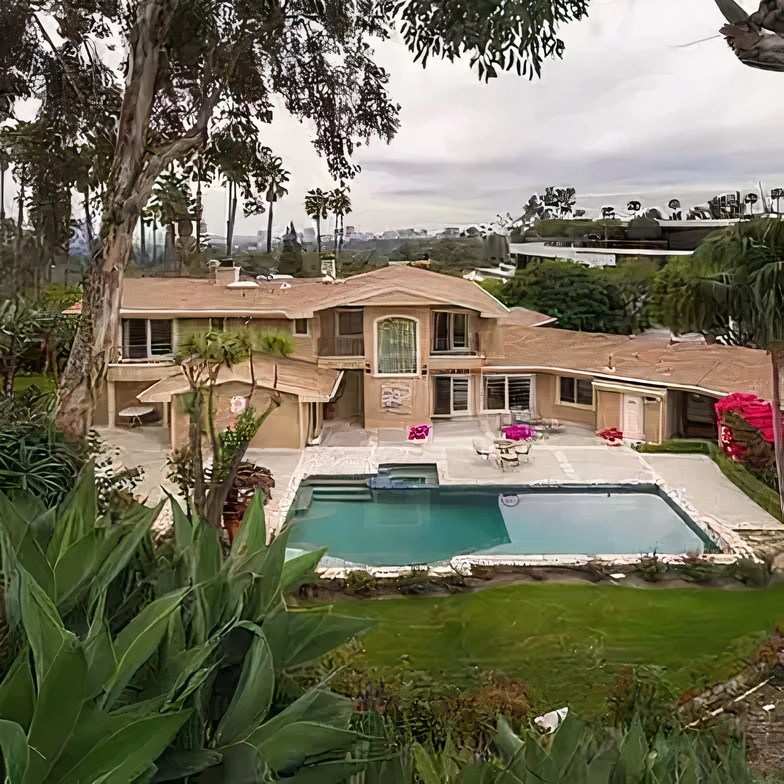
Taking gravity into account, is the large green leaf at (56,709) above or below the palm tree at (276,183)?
below

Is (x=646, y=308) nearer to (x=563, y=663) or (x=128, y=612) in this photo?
(x=563, y=663)

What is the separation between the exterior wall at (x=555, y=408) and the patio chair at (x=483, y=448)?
0.16m

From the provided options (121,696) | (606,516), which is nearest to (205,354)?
(606,516)

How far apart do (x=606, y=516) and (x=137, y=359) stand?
4.17 feet

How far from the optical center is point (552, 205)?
6.97 ft

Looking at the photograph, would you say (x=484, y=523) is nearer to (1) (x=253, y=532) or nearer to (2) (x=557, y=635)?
(2) (x=557, y=635)

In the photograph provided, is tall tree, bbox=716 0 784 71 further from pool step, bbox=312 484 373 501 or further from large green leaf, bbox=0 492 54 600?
large green leaf, bbox=0 492 54 600

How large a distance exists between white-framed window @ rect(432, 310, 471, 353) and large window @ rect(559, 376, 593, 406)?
266 millimetres

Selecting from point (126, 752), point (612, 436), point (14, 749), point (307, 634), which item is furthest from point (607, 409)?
point (14, 749)

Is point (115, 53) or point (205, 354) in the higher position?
point (115, 53)

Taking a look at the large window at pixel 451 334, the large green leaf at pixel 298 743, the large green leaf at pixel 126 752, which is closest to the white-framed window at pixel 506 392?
the large window at pixel 451 334

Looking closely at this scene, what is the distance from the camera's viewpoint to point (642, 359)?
7.05 feet

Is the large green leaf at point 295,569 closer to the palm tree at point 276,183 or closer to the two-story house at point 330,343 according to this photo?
the two-story house at point 330,343

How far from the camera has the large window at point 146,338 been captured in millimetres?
2158
